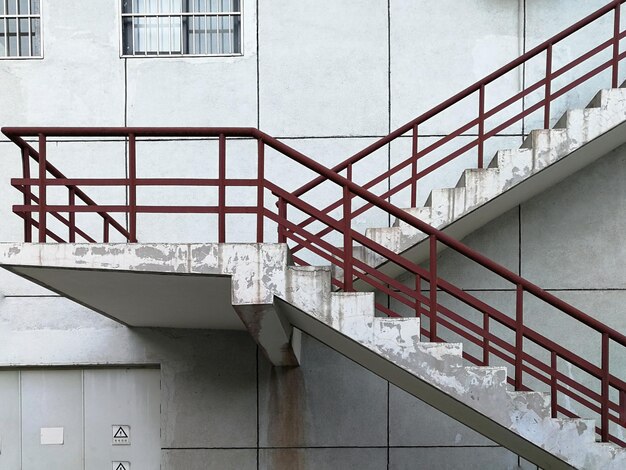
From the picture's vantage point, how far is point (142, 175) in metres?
7.77

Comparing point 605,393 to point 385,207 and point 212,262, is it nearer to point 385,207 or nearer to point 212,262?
point 385,207

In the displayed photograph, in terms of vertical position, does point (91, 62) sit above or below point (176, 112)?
above

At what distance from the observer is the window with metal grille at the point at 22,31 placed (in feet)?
26.1

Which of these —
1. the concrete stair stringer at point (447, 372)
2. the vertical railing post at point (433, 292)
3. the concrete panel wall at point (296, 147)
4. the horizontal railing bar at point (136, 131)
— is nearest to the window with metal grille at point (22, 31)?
the concrete panel wall at point (296, 147)

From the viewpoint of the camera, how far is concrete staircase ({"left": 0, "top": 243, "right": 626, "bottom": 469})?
484 centimetres

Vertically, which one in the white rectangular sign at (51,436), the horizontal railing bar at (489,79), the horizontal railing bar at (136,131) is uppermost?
the horizontal railing bar at (489,79)

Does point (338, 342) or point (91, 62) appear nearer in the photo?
point (338, 342)

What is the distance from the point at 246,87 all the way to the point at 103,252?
357 cm

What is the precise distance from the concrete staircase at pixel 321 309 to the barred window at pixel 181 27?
3.80 m

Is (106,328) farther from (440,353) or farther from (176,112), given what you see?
(440,353)

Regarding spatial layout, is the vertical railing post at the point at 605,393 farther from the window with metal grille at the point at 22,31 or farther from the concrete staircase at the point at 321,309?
the window with metal grille at the point at 22,31

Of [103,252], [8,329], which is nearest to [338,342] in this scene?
[103,252]

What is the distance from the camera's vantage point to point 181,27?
806cm

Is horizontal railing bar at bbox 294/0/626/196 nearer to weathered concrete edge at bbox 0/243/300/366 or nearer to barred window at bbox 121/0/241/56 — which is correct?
weathered concrete edge at bbox 0/243/300/366
